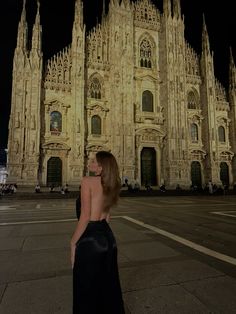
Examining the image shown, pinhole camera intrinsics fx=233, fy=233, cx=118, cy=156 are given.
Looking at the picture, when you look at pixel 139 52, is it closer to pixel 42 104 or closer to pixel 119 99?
pixel 119 99

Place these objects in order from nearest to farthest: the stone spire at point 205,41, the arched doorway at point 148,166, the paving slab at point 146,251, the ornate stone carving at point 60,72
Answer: the paving slab at point 146,251 → the ornate stone carving at point 60,72 → the arched doorway at point 148,166 → the stone spire at point 205,41

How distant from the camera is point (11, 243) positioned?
546 cm

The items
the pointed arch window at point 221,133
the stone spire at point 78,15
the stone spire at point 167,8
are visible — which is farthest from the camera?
the pointed arch window at point 221,133

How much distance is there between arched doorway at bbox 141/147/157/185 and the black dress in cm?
2848

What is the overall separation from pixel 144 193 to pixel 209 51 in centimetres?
2381

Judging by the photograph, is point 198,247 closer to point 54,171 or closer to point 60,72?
→ point 54,171

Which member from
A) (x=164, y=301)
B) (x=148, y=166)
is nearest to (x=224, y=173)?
(x=148, y=166)

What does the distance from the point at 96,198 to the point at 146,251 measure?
3146 millimetres

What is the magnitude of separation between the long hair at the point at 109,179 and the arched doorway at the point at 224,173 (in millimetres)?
34520

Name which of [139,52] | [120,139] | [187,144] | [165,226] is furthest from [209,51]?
[165,226]

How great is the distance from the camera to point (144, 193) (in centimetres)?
2448

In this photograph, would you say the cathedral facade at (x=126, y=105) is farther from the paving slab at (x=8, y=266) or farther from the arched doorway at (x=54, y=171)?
the paving slab at (x=8, y=266)

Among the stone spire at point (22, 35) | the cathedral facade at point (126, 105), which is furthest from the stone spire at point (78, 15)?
the stone spire at point (22, 35)

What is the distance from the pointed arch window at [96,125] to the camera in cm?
2905
